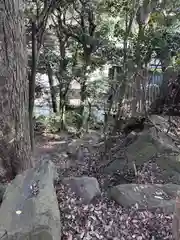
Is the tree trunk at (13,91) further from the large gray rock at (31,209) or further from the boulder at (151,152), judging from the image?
the boulder at (151,152)

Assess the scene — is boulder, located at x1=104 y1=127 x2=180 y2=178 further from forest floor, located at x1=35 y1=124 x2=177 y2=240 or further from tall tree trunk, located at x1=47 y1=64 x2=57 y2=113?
tall tree trunk, located at x1=47 y1=64 x2=57 y2=113

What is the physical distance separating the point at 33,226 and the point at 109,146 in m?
2.71

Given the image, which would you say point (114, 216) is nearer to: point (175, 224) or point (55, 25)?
point (175, 224)

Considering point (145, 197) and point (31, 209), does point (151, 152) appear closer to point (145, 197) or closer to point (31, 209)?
point (145, 197)

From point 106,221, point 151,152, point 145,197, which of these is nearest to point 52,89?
point 151,152

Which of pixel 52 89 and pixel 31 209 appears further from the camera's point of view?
pixel 52 89

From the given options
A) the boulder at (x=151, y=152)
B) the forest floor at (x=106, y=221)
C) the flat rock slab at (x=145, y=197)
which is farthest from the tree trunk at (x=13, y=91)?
the boulder at (x=151, y=152)

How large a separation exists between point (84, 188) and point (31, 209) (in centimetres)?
54

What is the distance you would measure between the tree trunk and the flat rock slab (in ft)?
2.86

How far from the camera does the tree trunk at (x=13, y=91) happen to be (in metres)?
2.14

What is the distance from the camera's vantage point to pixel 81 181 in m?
2.01

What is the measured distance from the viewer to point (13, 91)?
2.25 metres

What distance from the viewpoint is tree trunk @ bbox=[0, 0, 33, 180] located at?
7.04 ft

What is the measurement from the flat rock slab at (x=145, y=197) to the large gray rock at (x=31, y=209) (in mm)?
474
